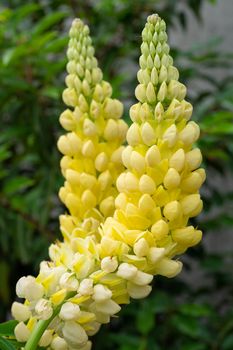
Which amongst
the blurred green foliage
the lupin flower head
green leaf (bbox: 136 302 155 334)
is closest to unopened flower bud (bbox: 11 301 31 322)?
the lupin flower head

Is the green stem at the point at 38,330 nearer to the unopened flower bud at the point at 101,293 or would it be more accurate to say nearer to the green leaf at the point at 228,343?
the unopened flower bud at the point at 101,293

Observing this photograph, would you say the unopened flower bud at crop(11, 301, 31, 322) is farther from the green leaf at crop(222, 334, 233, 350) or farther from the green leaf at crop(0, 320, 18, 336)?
the green leaf at crop(222, 334, 233, 350)

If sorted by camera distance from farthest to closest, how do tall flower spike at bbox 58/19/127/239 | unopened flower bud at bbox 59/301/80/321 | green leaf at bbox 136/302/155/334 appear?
green leaf at bbox 136/302/155/334 < tall flower spike at bbox 58/19/127/239 < unopened flower bud at bbox 59/301/80/321

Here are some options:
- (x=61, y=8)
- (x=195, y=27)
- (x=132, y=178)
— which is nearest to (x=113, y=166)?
(x=132, y=178)

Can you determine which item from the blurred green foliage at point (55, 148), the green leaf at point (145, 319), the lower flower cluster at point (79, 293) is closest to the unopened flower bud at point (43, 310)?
the lower flower cluster at point (79, 293)

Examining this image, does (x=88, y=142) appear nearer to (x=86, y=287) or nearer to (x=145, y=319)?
(x=86, y=287)

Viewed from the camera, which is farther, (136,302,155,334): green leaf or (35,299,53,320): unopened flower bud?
(136,302,155,334): green leaf
